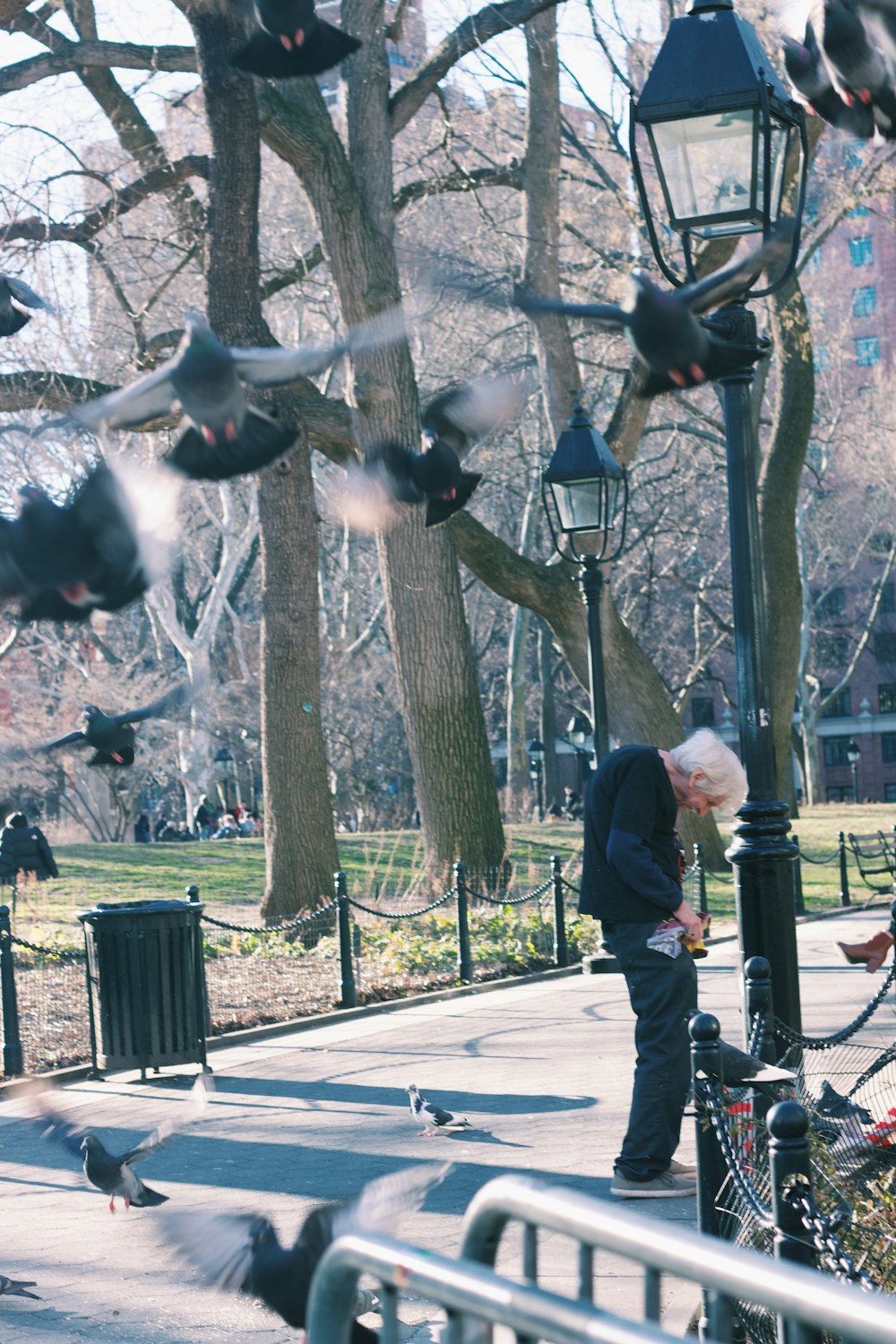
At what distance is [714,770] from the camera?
6.95 metres

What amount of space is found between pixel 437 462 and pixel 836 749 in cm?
7979

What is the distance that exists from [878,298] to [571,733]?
47332mm

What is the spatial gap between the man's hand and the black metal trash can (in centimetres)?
476

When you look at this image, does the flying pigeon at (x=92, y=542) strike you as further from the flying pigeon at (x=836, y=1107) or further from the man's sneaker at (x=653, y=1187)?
the man's sneaker at (x=653, y=1187)

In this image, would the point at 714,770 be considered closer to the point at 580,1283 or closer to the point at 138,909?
the point at 580,1283

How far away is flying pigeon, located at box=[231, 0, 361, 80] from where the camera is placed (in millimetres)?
4906

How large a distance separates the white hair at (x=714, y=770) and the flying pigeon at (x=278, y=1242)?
2656mm

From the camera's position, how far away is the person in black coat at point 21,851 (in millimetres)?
21188

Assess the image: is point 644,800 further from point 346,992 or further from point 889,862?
point 889,862

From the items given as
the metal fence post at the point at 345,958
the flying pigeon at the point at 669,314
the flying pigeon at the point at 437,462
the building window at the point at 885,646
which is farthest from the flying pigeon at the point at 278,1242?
the building window at the point at 885,646

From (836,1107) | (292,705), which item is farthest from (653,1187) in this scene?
(292,705)

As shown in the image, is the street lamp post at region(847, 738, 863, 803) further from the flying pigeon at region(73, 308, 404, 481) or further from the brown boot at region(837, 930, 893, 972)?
the flying pigeon at region(73, 308, 404, 481)

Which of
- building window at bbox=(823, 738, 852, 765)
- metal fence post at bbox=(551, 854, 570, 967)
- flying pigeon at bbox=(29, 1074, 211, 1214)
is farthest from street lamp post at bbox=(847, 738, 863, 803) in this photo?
flying pigeon at bbox=(29, 1074, 211, 1214)

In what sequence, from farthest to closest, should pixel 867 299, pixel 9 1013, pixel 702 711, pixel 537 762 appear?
pixel 867 299
pixel 702 711
pixel 537 762
pixel 9 1013
